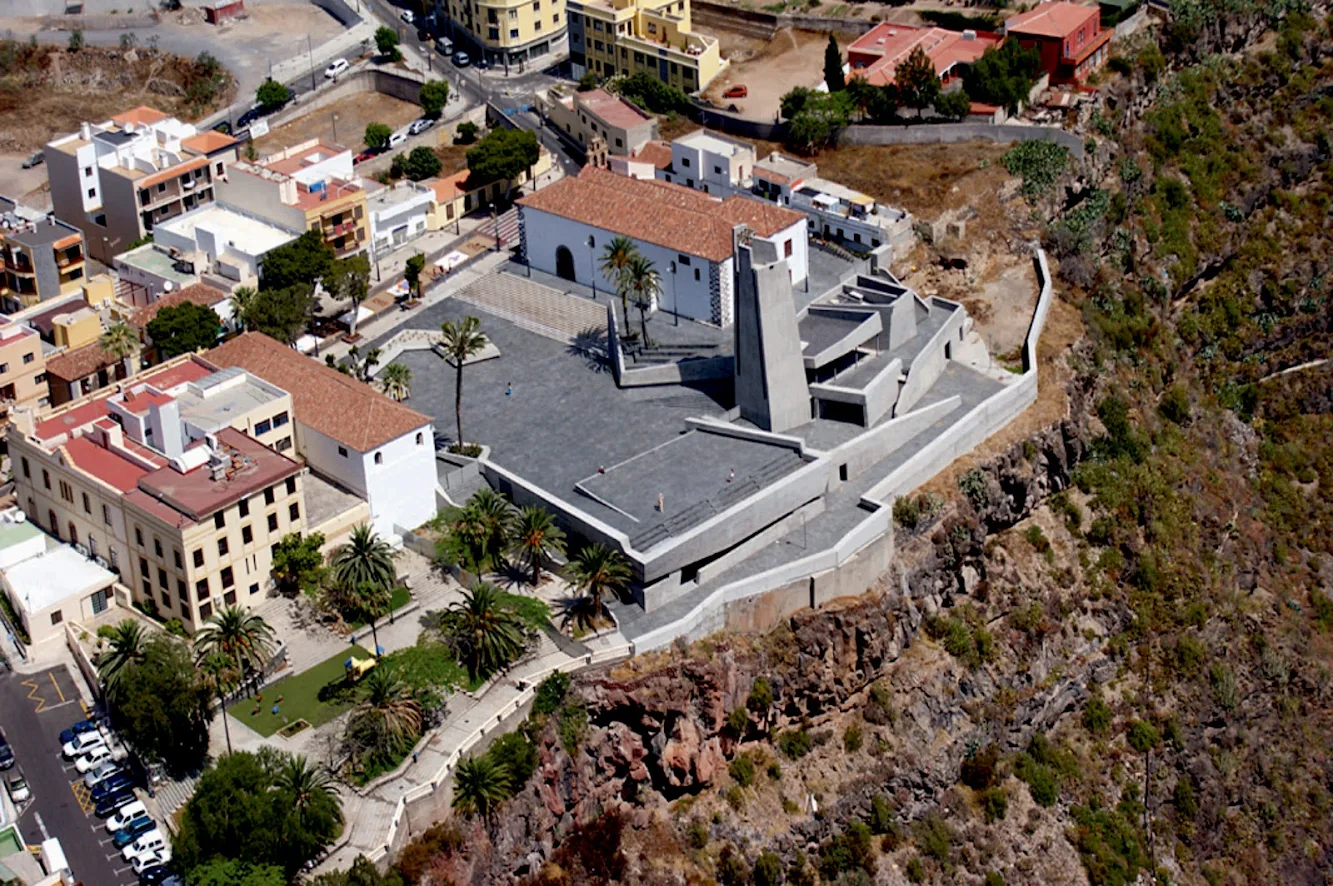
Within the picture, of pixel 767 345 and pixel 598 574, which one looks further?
pixel 767 345

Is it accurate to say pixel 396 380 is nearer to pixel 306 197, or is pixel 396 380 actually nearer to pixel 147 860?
pixel 306 197

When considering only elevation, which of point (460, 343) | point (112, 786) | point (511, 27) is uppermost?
point (460, 343)

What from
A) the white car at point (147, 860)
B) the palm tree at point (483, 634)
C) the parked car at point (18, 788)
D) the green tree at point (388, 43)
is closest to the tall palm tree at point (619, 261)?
the palm tree at point (483, 634)

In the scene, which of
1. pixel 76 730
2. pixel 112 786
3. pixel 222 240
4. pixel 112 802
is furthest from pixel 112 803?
pixel 222 240

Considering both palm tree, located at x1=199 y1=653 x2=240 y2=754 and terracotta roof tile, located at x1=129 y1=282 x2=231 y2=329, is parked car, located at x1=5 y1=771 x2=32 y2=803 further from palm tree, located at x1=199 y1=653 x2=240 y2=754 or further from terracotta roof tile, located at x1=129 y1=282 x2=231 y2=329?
terracotta roof tile, located at x1=129 y1=282 x2=231 y2=329

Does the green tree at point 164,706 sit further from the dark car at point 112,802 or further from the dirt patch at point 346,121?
the dirt patch at point 346,121

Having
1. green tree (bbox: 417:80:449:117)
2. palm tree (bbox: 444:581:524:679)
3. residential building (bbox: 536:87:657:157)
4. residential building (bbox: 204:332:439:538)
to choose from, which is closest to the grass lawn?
palm tree (bbox: 444:581:524:679)

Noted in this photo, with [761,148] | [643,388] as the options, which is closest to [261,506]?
[643,388]

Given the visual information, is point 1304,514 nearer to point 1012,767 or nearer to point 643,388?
point 1012,767
